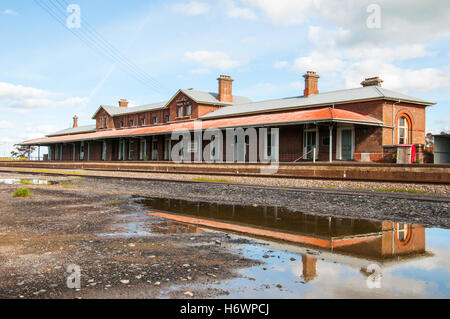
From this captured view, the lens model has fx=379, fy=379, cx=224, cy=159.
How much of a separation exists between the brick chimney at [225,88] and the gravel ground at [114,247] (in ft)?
98.4

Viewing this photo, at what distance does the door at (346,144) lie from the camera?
23586 mm

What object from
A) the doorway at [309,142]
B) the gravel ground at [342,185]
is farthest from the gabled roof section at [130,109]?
the gravel ground at [342,185]

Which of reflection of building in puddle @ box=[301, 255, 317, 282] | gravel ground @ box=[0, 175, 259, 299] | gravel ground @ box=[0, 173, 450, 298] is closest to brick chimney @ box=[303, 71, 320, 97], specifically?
gravel ground @ box=[0, 173, 450, 298]

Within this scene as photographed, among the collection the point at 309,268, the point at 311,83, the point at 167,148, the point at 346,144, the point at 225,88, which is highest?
the point at 225,88

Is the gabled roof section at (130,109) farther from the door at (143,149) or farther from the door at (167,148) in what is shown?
the door at (167,148)

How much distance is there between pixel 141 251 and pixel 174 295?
1.89 m

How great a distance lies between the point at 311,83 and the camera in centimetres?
2989

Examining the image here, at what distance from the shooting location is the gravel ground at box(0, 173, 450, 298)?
3.94 m

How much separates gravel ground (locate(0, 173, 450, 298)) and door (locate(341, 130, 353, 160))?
12.6 meters

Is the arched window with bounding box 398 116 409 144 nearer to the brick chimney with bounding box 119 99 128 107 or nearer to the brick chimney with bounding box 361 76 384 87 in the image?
the brick chimney with bounding box 361 76 384 87

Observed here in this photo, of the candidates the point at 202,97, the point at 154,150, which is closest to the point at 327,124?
the point at 202,97

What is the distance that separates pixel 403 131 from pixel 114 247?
2312 cm

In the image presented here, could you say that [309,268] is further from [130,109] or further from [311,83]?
[130,109]
